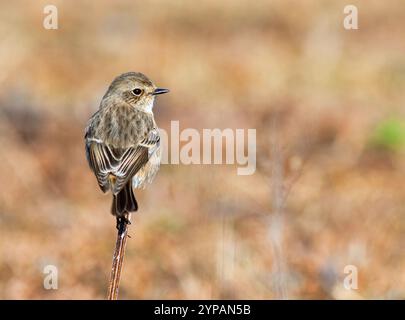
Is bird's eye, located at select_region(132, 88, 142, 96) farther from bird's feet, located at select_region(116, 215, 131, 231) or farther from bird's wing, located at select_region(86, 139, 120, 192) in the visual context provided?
bird's feet, located at select_region(116, 215, 131, 231)

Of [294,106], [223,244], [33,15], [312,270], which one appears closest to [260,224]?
[312,270]

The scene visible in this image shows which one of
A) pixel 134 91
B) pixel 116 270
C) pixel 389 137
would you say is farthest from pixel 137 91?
pixel 389 137

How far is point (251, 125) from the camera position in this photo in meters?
11.2

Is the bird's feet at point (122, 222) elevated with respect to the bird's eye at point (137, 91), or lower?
lower

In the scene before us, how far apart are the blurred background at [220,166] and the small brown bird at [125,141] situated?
2.78 ft

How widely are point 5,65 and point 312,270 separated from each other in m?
6.42

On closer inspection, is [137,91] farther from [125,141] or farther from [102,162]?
[102,162]

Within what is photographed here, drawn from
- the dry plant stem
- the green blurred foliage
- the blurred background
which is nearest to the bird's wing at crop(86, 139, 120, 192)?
the blurred background

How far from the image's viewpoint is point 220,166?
9672mm

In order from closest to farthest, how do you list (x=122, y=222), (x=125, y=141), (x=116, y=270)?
(x=116, y=270) < (x=122, y=222) < (x=125, y=141)

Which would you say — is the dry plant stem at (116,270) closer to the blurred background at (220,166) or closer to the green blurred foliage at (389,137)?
the blurred background at (220,166)

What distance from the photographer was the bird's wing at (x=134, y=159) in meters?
5.92

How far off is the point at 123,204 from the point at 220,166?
168 inches

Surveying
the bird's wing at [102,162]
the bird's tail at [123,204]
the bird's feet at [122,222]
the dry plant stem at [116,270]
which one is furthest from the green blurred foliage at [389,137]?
the dry plant stem at [116,270]
